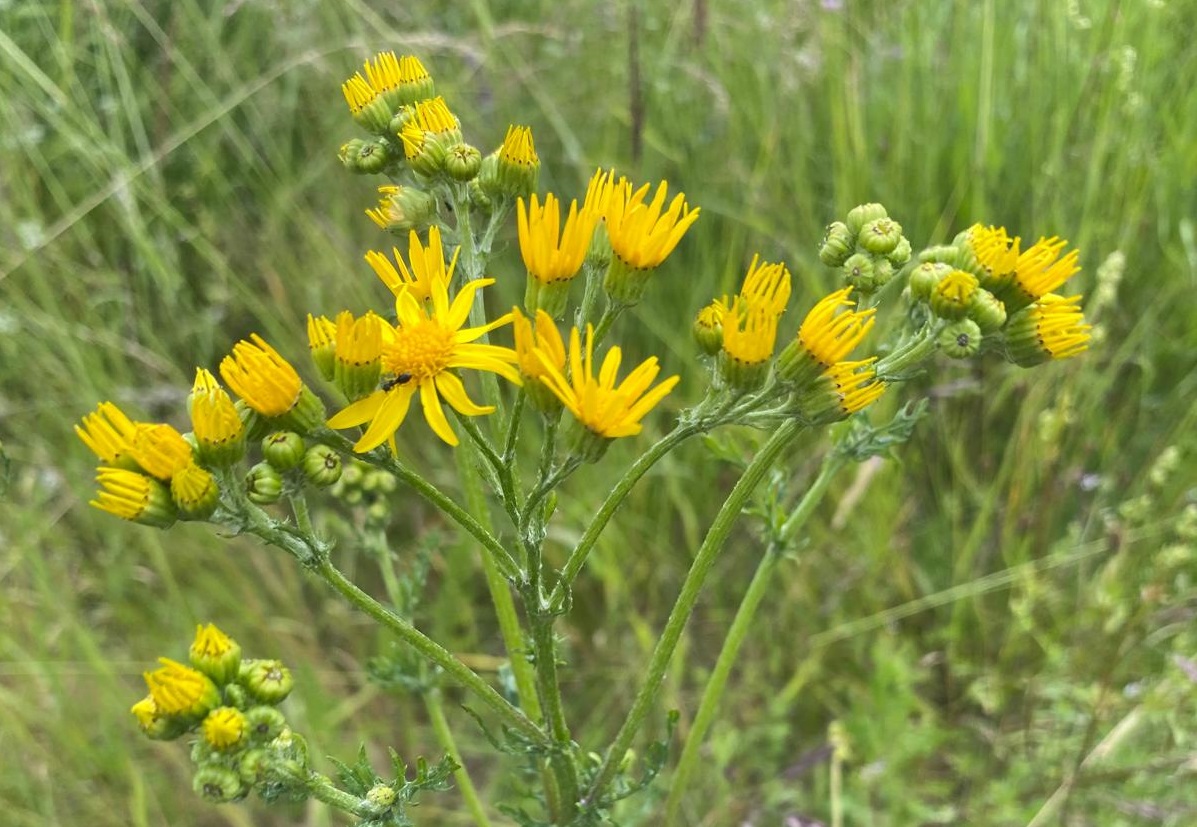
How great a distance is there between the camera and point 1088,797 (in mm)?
3010

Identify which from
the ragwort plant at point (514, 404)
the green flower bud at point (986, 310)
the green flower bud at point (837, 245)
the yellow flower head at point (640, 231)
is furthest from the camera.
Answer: the green flower bud at point (837, 245)

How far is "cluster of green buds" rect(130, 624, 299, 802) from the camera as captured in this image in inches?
62.3

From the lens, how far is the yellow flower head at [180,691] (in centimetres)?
158

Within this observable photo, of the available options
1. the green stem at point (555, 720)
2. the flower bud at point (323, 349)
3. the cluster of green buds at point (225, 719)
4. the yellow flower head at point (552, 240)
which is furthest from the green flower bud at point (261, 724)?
the yellow flower head at point (552, 240)

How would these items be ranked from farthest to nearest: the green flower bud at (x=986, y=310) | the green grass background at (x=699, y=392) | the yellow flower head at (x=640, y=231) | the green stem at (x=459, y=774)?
the green grass background at (x=699, y=392) < the green stem at (x=459, y=774) < the green flower bud at (x=986, y=310) < the yellow flower head at (x=640, y=231)

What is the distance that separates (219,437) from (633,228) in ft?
2.57

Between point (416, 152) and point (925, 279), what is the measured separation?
3.39 ft

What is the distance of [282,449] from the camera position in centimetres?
157

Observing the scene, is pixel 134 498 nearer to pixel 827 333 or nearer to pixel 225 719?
pixel 225 719

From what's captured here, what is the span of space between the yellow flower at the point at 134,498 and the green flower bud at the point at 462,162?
0.81m

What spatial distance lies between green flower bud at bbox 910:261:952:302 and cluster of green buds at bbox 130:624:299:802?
141 centimetres

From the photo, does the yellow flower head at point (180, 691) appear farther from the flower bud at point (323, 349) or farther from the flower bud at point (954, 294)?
the flower bud at point (954, 294)

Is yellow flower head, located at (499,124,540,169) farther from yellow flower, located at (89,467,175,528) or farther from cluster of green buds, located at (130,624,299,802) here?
cluster of green buds, located at (130,624,299,802)

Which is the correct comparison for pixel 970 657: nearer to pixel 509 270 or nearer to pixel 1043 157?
pixel 1043 157
